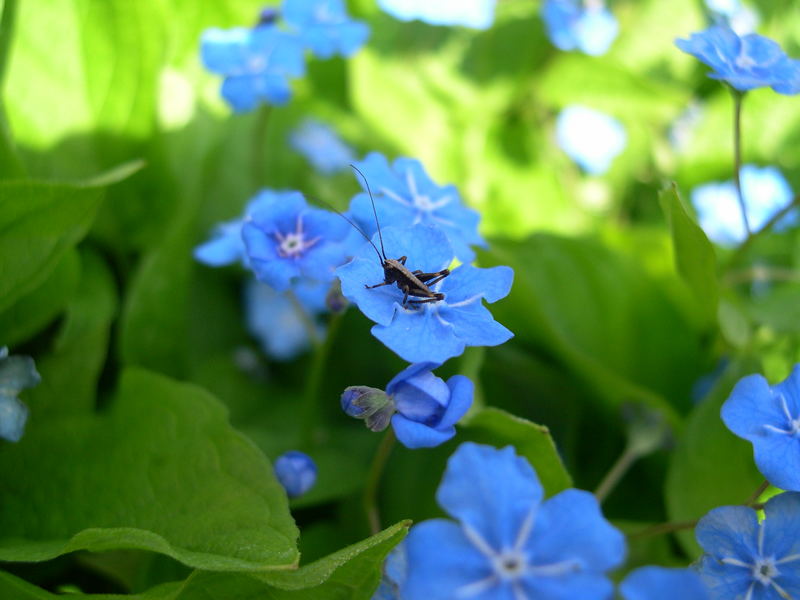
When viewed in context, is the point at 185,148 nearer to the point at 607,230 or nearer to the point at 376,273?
the point at 376,273

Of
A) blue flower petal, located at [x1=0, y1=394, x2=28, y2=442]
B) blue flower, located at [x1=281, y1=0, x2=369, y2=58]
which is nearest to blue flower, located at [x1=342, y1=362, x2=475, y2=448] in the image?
blue flower petal, located at [x1=0, y1=394, x2=28, y2=442]

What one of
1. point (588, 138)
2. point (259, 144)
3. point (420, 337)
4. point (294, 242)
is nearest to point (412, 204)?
point (294, 242)

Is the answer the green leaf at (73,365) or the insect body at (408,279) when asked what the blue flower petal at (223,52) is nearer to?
the green leaf at (73,365)

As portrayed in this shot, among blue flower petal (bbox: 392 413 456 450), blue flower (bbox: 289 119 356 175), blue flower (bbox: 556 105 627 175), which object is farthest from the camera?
blue flower (bbox: 556 105 627 175)

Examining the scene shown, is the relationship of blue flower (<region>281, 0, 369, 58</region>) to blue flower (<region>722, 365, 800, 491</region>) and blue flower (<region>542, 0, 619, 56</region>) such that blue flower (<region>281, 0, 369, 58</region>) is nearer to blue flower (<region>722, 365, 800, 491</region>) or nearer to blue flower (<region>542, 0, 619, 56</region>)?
blue flower (<region>542, 0, 619, 56</region>)

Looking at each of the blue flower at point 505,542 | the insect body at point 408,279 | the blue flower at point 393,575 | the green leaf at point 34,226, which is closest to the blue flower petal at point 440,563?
the blue flower at point 505,542

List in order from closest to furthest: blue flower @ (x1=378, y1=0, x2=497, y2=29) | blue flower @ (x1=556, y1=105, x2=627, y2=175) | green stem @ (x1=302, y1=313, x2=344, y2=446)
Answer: green stem @ (x1=302, y1=313, x2=344, y2=446) → blue flower @ (x1=378, y1=0, x2=497, y2=29) → blue flower @ (x1=556, y1=105, x2=627, y2=175)

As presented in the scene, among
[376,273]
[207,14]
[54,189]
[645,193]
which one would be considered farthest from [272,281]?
[645,193]
